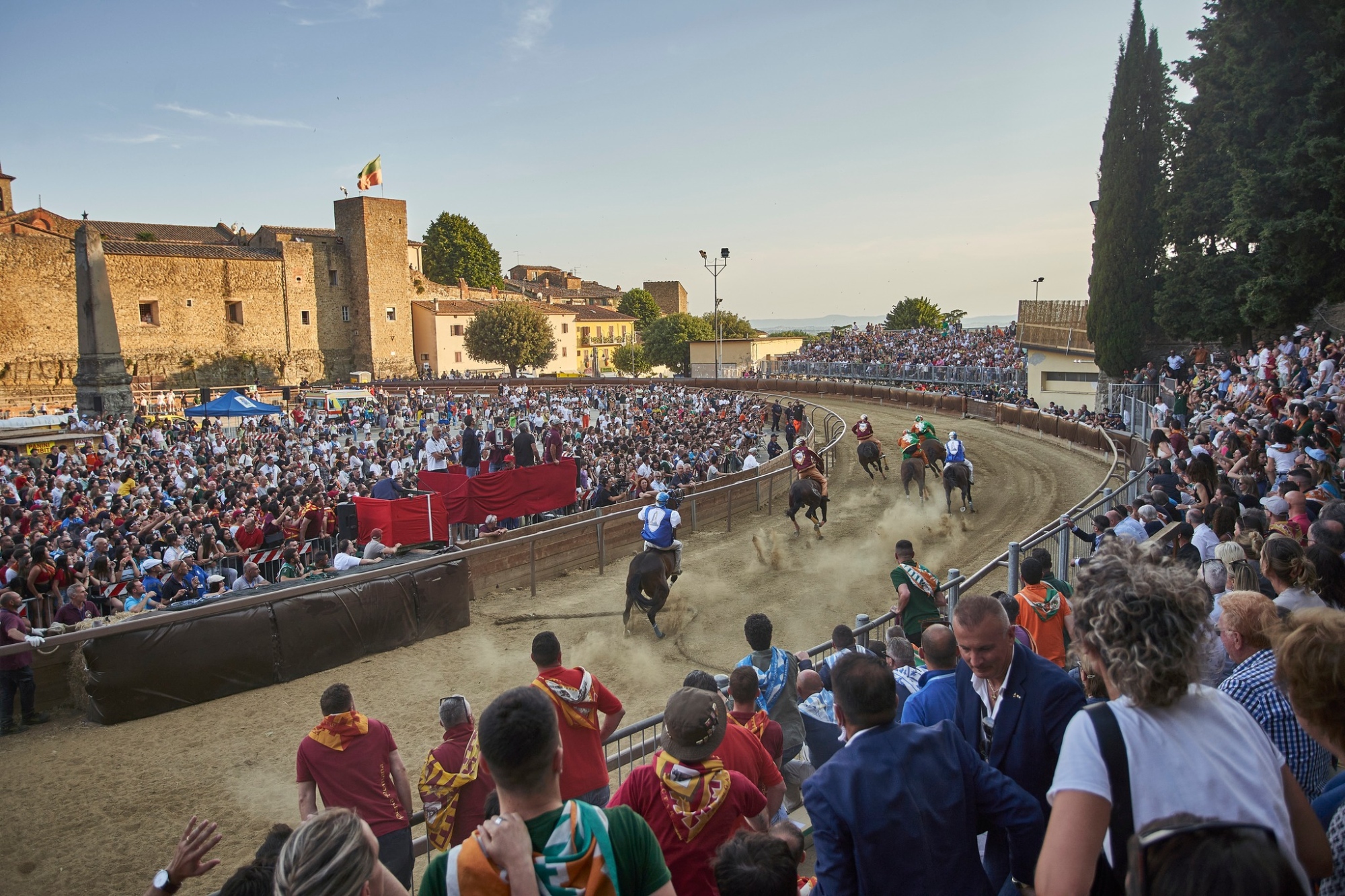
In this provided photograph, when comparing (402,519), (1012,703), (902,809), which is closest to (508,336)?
(402,519)

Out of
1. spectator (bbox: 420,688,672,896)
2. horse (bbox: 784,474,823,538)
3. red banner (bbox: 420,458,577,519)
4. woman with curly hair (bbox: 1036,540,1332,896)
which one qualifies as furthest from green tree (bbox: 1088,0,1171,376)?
spectator (bbox: 420,688,672,896)

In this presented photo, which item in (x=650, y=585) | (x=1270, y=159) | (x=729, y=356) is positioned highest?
(x=1270, y=159)

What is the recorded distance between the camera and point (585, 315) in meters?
102

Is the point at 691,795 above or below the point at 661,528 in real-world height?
above

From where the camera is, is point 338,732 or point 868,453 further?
point 868,453

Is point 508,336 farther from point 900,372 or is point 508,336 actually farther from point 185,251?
point 900,372

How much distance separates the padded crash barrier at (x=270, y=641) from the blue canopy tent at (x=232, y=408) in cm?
2102

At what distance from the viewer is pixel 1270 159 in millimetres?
20969

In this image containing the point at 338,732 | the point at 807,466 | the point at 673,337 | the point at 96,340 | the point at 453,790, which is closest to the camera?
the point at 453,790

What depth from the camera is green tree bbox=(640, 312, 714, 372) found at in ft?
276

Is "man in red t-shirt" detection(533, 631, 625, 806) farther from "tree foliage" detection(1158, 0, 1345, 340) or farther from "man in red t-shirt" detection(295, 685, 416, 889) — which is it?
"tree foliage" detection(1158, 0, 1345, 340)

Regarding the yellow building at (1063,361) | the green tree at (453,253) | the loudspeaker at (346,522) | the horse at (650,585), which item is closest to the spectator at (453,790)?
the horse at (650,585)

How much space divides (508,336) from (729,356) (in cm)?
1898

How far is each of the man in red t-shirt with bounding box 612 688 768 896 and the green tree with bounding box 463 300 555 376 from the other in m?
73.0
